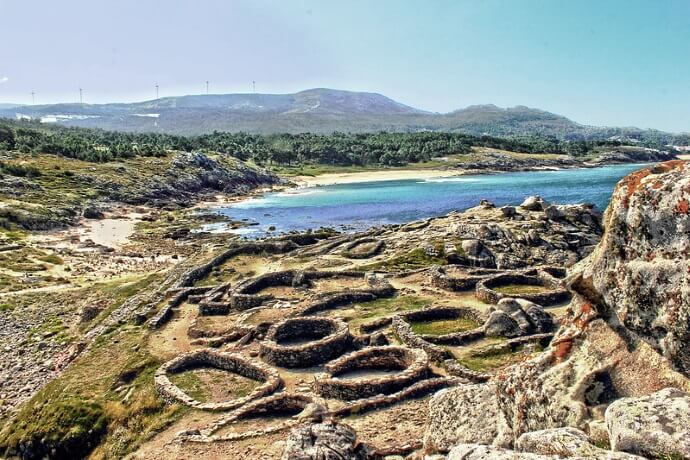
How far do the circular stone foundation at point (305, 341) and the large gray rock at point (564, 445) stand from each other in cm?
1822

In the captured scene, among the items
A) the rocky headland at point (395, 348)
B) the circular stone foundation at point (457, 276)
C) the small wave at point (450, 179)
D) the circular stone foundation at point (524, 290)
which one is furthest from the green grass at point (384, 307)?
the small wave at point (450, 179)

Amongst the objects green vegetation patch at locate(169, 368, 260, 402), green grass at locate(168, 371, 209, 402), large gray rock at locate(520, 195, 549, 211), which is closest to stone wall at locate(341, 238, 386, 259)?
large gray rock at locate(520, 195, 549, 211)

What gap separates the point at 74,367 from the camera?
92.0 ft

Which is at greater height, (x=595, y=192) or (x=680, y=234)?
(x=680, y=234)

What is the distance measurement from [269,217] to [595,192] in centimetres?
6663

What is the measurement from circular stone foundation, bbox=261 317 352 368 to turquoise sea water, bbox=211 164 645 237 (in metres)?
48.3

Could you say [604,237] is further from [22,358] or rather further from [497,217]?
[497,217]

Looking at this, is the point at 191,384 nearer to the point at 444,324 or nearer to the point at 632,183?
the point at 444,324

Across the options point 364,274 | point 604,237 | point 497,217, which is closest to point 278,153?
point 497,217

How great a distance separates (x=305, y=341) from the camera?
Result: 95.5 feet

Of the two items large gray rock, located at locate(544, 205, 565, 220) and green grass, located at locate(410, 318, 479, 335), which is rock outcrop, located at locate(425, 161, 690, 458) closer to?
green grass, located at locate(410, 318, 479, 335)

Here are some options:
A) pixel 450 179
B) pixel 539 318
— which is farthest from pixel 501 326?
pixel 450 179

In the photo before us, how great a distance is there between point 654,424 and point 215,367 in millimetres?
22209

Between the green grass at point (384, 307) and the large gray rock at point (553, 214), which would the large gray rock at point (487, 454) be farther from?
the large gray rock at point (553, 214)
